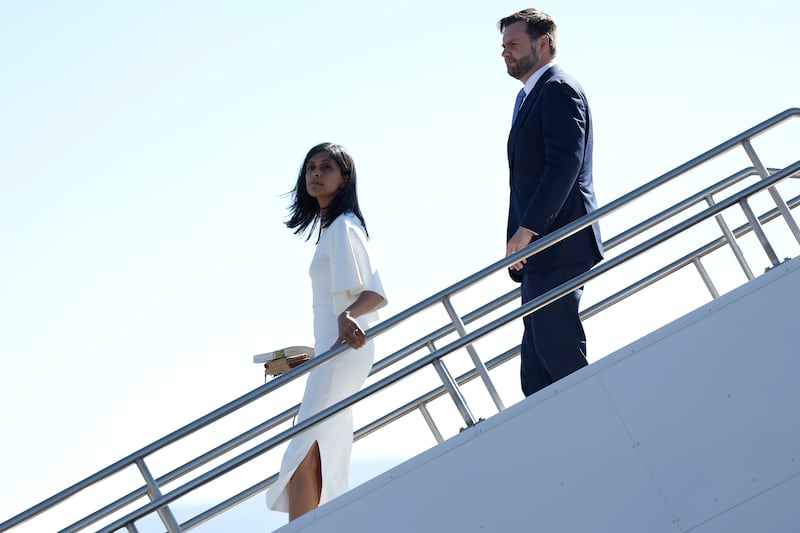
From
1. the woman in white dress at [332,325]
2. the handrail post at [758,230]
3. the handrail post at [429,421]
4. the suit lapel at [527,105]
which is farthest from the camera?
the handrail post at [429,421]

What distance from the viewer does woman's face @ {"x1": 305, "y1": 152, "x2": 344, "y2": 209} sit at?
455cm

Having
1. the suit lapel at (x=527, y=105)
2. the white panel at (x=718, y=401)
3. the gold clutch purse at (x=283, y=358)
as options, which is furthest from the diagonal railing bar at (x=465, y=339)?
the suit lapel at (x=527, y=105)

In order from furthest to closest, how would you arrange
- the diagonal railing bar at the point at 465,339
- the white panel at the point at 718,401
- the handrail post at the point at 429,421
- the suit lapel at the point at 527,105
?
the handrail post at the point at 429,421
the suit lapel at the point at 527,105
the white panel at the point at 718,401
the diagonal railing bar at the point at 465,339

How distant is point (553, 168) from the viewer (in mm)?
4547

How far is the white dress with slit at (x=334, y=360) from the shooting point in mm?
4293

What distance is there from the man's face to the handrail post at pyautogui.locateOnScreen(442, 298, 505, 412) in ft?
4.32

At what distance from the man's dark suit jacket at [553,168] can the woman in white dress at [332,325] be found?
78 centimetres

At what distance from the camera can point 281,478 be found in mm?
4316

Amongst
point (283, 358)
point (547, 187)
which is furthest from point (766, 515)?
point (283, 358)

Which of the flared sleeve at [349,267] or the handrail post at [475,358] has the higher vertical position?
the flared sleeve at [349,267]

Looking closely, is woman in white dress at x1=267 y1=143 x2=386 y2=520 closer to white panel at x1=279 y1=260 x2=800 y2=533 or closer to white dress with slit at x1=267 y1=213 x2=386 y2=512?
white dress with slit at x1=267 y1=213 x2=386 y2=512

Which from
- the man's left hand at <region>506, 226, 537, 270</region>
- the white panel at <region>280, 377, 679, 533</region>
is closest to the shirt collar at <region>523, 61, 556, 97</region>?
the man's left hand at <region>506, 226, 537, 270</region>

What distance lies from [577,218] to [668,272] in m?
1.45

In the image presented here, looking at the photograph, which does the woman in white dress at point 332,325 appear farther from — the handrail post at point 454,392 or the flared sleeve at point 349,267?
the handrail post at point 454,392
